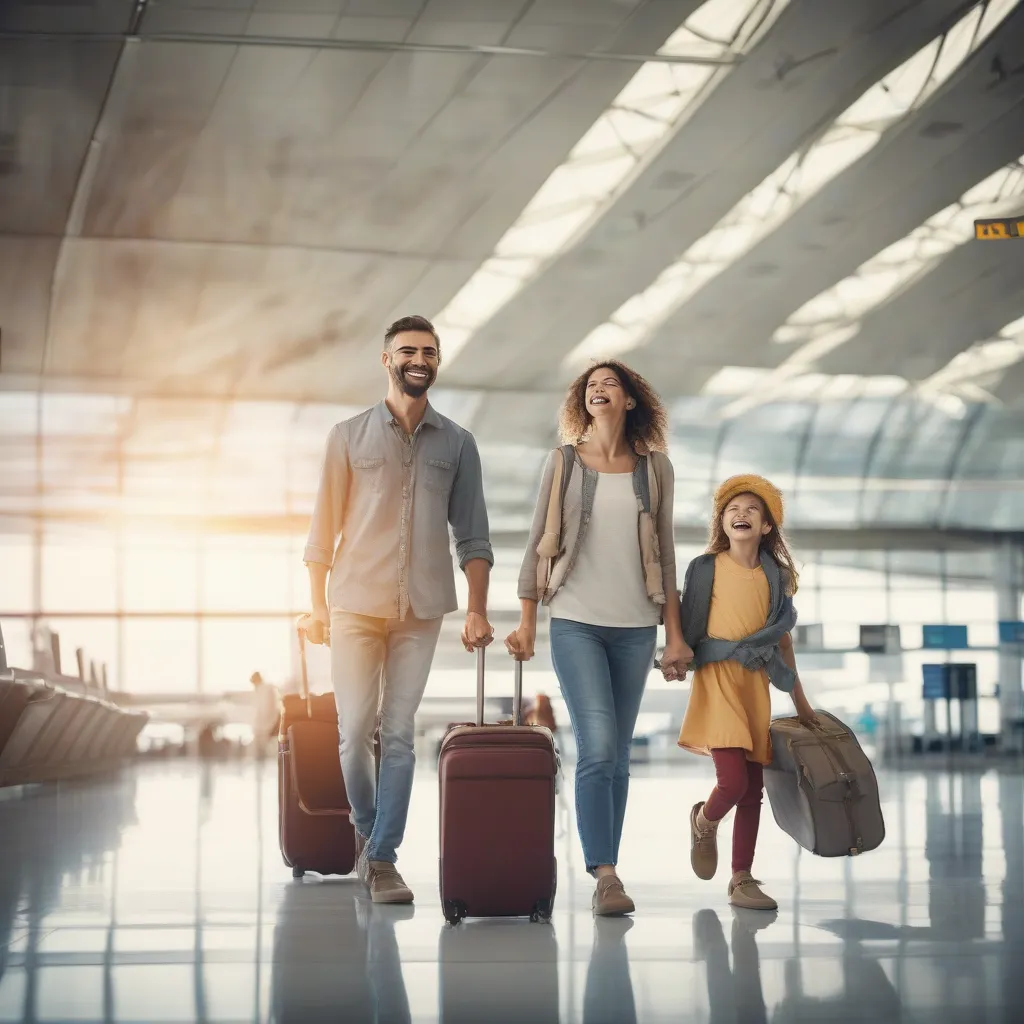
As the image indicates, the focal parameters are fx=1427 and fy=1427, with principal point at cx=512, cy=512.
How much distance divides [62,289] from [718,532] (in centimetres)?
1590

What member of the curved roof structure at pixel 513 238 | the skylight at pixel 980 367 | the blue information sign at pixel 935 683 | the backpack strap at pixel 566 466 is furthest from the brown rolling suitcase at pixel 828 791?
the skylight at pixel 980 367

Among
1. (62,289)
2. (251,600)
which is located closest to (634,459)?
(62,289)

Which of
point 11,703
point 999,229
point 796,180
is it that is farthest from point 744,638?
point 999,229

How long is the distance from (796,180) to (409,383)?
13.7 meters

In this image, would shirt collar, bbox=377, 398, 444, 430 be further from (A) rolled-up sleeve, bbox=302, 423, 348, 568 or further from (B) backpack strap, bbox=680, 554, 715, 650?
(B) backpack strap, bbox=680, 554, 715, 650

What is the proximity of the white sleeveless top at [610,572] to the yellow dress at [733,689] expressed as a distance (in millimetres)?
255

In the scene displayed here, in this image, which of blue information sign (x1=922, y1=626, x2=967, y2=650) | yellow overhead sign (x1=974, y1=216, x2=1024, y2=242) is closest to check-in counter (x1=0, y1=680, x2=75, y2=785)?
yellow overhead sign (x1=974, y1=216, x2=1024, y2=242)

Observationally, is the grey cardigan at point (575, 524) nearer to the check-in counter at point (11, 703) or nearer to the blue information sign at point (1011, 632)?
the check-in counter at point (11, 703)

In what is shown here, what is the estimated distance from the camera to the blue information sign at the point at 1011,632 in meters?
27.9

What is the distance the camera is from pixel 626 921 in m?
4.82

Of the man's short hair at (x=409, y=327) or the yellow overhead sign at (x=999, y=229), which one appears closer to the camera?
the man's short hair at (x=409, y=327)

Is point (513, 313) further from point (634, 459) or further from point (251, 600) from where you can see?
point (634, 459)

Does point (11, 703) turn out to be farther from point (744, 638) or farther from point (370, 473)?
point (744, 638)

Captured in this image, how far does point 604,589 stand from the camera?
5.11 m
